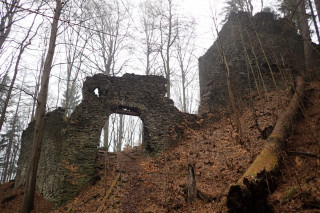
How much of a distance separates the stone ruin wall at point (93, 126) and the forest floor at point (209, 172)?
528 mm

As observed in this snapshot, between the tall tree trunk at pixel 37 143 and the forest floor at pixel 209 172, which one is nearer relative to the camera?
the forest floor at pixel 209 172

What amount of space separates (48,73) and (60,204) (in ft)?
16.5

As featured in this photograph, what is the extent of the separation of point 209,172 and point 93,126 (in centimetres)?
558

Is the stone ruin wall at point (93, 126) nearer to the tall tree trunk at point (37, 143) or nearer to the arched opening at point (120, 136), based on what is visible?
the arched opening at point (120, 136)

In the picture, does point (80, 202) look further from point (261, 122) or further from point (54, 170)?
point (261, 122)

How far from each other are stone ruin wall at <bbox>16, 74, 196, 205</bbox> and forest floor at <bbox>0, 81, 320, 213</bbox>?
20.8 inches

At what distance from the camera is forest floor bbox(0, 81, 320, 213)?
11.8ft

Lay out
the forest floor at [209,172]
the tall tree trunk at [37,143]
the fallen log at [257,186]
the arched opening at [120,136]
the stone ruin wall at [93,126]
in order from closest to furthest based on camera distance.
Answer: the fallen log at [257,186] < the forest floor at [209,172] < the tall tree trunk at [37,143] < the stone ruin wall at [93,126] < the arched opening at [120,136]

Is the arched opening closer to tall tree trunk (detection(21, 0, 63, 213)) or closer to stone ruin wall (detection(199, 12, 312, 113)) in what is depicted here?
tall tree trunk (detection(21, 0, 63, 213))

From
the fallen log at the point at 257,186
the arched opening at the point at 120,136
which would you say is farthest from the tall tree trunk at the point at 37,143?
the fallen log at the point at 257,186

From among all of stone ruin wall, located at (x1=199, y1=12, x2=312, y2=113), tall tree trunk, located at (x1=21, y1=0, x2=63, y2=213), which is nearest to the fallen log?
tall tree trunk, located at (x1=21, y1=0, x2=63, y2=213)

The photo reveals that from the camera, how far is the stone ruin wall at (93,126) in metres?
8.28

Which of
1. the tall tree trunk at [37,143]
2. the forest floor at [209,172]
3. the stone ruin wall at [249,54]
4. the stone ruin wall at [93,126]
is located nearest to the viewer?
the forest floor at [209,172]

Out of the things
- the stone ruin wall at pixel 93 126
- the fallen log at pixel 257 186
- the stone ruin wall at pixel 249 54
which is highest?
the stone ruin wall at pixel 249 54
